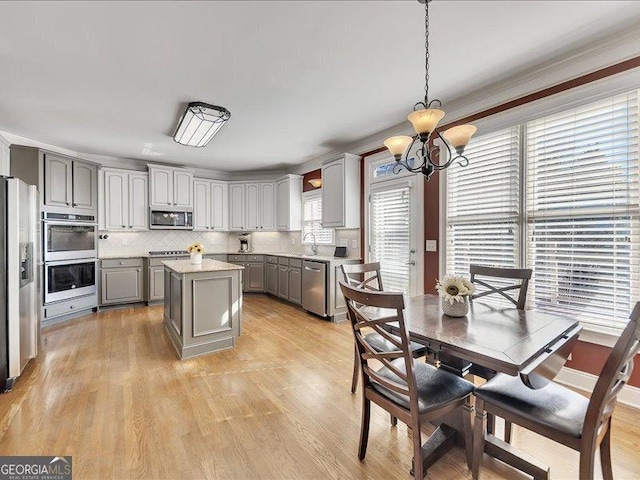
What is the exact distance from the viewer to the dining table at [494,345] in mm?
1292

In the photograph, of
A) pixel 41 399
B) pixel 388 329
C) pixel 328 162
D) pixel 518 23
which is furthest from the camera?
pixel 328 162

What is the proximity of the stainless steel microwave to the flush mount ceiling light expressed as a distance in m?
1.95

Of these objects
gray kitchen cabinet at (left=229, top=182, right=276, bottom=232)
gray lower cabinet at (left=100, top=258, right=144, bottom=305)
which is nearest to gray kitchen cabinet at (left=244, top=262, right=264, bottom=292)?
gray kitchen cabinet at (left=229, top=182, right=276, bottom=232)

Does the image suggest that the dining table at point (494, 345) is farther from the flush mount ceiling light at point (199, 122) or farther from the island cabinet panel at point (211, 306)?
the flush mount ceiling light at point (199, 122)

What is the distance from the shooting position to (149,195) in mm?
5445

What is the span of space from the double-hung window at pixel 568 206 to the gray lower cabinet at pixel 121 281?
515cm

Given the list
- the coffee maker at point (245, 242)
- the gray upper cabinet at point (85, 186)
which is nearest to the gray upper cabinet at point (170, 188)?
the gray upper cabinet at point (85, 186)

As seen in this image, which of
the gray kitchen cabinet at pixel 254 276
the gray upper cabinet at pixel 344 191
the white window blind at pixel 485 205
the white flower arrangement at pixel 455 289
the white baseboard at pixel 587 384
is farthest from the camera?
the gray kitchen cabinet at pixel 254 276

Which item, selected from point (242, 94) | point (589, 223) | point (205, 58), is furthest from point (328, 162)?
point (589, 223)

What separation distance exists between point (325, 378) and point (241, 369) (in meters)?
0.82

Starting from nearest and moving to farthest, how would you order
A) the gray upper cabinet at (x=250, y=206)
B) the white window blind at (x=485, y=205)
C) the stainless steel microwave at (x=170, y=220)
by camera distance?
the white window blind at (x=485, y=205), the stainless steel microwave at (x=170, y=220), the gray upper cabinet at (x=250, y=206)

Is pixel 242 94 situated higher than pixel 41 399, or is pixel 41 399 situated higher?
pixel 242 94

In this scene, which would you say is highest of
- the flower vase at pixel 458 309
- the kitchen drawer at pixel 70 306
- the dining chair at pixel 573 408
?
the flower vase at pixel 458 309

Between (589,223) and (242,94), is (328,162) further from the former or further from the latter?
(589,223)
